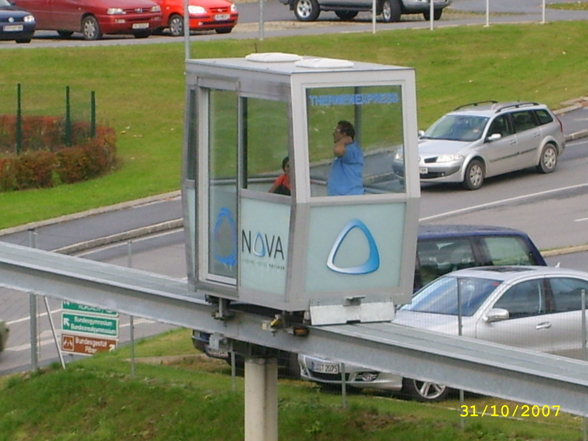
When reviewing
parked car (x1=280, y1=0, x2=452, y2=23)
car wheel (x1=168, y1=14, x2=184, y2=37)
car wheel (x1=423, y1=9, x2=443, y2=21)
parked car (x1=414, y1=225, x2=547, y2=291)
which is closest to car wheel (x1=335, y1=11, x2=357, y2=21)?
parked car (x1=280, y1=0, x2=452, y2=23)

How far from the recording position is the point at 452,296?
14.5 metres

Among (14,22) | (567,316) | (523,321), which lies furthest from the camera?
(14,22)

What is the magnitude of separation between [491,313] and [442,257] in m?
2.83

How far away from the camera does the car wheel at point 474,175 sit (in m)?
28.0

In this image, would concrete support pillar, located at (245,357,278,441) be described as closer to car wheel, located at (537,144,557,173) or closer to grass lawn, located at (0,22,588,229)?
car wheel, located at (537,144,557,173)

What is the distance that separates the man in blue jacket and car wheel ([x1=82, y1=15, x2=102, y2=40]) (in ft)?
106

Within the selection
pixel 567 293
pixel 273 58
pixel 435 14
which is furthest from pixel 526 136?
pixel 435 14

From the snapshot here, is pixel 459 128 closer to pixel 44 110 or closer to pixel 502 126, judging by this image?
pixel 502 126

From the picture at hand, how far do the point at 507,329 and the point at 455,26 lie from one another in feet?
101

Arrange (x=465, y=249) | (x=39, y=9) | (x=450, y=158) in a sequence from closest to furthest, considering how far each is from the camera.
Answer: (x=465, y=249), (x=450, y=158), (x=39, y=9)

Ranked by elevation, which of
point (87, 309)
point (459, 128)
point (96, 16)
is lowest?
point (87, 309)

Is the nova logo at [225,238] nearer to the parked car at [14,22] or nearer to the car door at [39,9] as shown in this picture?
the parked car at [14,22]

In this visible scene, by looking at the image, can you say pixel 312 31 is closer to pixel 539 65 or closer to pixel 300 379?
pixel 539 65
